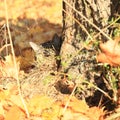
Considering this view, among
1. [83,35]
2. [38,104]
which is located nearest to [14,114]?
[38,104]

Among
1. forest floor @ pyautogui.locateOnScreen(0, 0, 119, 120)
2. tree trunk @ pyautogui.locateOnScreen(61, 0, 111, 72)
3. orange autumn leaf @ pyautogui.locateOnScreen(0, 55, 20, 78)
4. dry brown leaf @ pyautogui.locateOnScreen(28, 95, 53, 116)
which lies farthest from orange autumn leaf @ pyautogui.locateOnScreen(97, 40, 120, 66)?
orange autumn leaf @ pyautogui.locateOnScreen(0, 55, 20, 78)

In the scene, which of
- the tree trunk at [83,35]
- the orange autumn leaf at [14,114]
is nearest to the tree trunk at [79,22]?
the tree trunk at [83,35]

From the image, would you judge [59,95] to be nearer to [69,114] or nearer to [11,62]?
[69,114]

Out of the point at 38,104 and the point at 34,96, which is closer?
the point at 38,104

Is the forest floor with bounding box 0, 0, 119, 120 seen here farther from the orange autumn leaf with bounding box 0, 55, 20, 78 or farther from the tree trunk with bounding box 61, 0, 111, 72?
the tree trunk with bounding box 61, 0, 111, 72

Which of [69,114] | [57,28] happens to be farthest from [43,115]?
[57,28]

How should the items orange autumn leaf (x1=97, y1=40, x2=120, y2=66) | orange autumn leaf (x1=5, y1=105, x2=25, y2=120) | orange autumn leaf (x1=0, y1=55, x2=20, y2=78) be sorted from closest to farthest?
orange autumn leaf (x1=97, y1=40, x2=120, y2=66), orange autumn leaf (x1=5, y1=105, x2=25, y2=120), orange autumn leaf (x1=0, y1=55, x2=20, y2=78)

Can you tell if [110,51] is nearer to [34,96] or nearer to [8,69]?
[34,96]

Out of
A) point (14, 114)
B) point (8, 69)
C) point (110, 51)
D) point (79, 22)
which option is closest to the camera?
point (110, 51)
